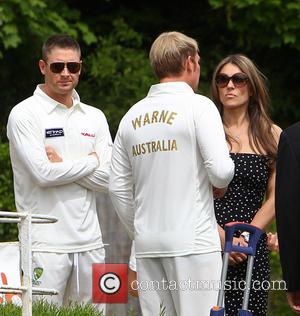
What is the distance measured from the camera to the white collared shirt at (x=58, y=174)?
8664 millimetres

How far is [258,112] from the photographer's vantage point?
28.3ft

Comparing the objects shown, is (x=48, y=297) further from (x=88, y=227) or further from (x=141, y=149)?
(x=141, y=149)

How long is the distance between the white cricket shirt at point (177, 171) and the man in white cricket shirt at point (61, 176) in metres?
1.11

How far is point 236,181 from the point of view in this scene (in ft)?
27.4

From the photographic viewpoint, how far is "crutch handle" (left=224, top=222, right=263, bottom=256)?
7434 mm

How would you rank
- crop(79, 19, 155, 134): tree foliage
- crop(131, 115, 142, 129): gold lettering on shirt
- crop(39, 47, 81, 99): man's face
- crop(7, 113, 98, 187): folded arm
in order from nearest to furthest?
crop(131, 115, 142, 129): gold lettering on shirt
crop(7, 113, 98, 187): folded arm
crop(39, 47, 81, 99): man's face
crop(79, 19, 155, 134): tree foliage

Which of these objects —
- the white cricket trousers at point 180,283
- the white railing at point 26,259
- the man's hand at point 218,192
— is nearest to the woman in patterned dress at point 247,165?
the man's hand at point 218,192

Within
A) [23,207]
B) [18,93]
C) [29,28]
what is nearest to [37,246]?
[23,207]

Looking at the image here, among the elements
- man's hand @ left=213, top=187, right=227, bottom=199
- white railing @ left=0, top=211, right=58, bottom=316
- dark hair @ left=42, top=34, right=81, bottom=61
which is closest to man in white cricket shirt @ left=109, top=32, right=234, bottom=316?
man's hand @ left=213, top=187, right=227, bottom=199

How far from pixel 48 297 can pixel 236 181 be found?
1540mm

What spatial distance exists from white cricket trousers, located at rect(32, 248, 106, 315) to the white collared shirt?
0.06m

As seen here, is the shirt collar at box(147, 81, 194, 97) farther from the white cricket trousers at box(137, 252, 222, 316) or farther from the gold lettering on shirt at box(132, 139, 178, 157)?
the white cricket trousers at box(137, 252, 222, 316)

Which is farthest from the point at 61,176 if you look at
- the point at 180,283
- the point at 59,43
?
the point at 180,283

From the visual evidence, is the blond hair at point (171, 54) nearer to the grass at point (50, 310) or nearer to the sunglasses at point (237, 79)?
the sunglasses at point (237, 79)
